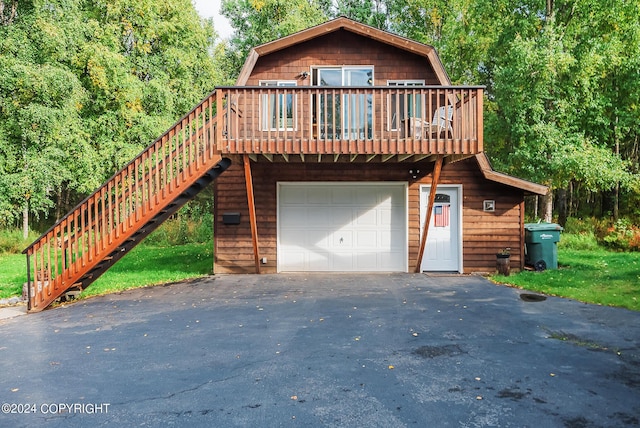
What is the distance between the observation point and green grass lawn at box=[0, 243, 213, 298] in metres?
9.19

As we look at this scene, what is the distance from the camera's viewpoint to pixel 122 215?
7918 mm

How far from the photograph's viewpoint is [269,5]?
24.7 meters

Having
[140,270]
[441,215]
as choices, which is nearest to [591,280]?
[441,215]

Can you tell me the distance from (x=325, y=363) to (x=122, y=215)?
5366mm

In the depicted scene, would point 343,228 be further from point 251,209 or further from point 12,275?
point 12,275

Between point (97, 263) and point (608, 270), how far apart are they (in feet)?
36.9

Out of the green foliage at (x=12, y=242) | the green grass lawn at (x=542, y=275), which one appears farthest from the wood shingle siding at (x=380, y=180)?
the green foliage at (x=12, y=242)

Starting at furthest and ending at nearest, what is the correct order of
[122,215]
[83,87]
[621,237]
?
[83,87] → [621,237] → [122,215]

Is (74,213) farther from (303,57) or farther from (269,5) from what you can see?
(269,5)

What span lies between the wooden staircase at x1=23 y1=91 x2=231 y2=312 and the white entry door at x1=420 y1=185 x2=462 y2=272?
17.7ft

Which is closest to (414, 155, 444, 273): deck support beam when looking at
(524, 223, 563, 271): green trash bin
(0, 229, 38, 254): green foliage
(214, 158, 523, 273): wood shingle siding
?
(214, 158, 523, 273): wood shingle siding

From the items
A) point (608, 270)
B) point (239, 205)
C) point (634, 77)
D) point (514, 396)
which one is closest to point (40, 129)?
point (239, 205)

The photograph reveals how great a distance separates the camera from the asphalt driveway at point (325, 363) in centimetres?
335

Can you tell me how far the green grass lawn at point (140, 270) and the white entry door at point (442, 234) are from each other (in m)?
5.80
